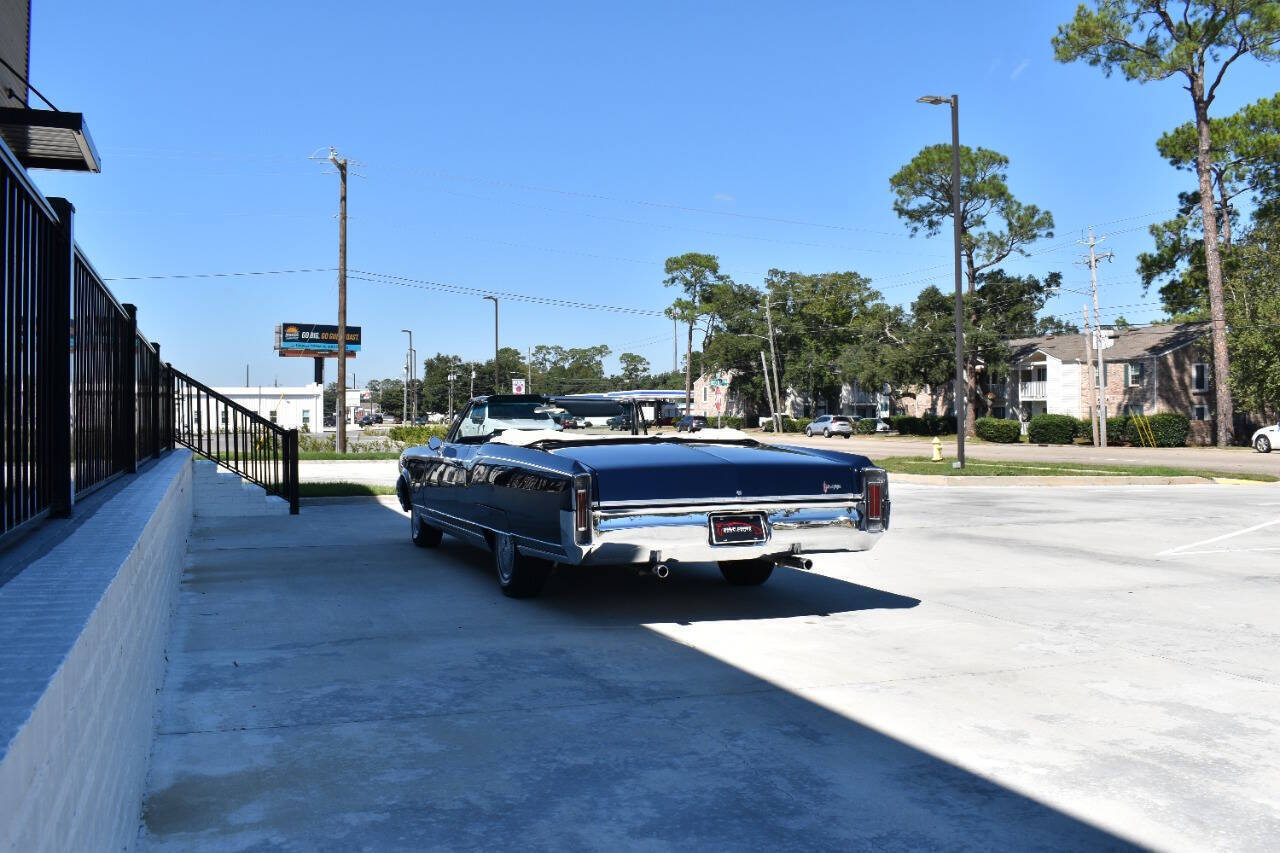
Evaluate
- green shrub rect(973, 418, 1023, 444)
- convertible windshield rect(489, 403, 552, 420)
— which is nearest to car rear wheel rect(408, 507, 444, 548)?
convertible windshield rect(489, 403, 552, 420)

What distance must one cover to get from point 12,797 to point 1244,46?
Result: 5257 cm

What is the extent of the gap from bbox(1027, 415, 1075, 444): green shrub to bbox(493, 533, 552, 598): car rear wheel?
50.1 metres

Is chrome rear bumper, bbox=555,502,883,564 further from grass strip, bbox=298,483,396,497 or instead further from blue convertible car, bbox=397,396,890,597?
grass strip, bbox=298,483,396,497

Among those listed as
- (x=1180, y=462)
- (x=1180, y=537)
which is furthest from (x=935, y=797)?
(x=1180, y=462)

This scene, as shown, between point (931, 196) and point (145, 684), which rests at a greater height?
point (931, 196)

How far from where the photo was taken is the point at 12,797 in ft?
5.56

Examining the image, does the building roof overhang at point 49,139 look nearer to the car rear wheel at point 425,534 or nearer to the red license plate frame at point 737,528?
the car rear wheel at point 425,534

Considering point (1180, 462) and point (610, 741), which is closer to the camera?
point (610, 741)

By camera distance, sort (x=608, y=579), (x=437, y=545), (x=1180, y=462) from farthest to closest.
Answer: (x=1180, y=462)
(x=437, y=545)
(x=608, y=579)

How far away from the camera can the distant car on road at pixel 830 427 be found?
229 ft

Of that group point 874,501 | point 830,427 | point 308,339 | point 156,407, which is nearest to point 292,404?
point 308,339

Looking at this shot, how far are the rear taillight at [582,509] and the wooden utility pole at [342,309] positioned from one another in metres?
25.8

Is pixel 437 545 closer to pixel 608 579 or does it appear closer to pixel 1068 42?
pixel 608 579

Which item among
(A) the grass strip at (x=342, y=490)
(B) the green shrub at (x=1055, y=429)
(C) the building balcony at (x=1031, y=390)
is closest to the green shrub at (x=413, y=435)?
(A) the grass strip at (x=342, y=490)
